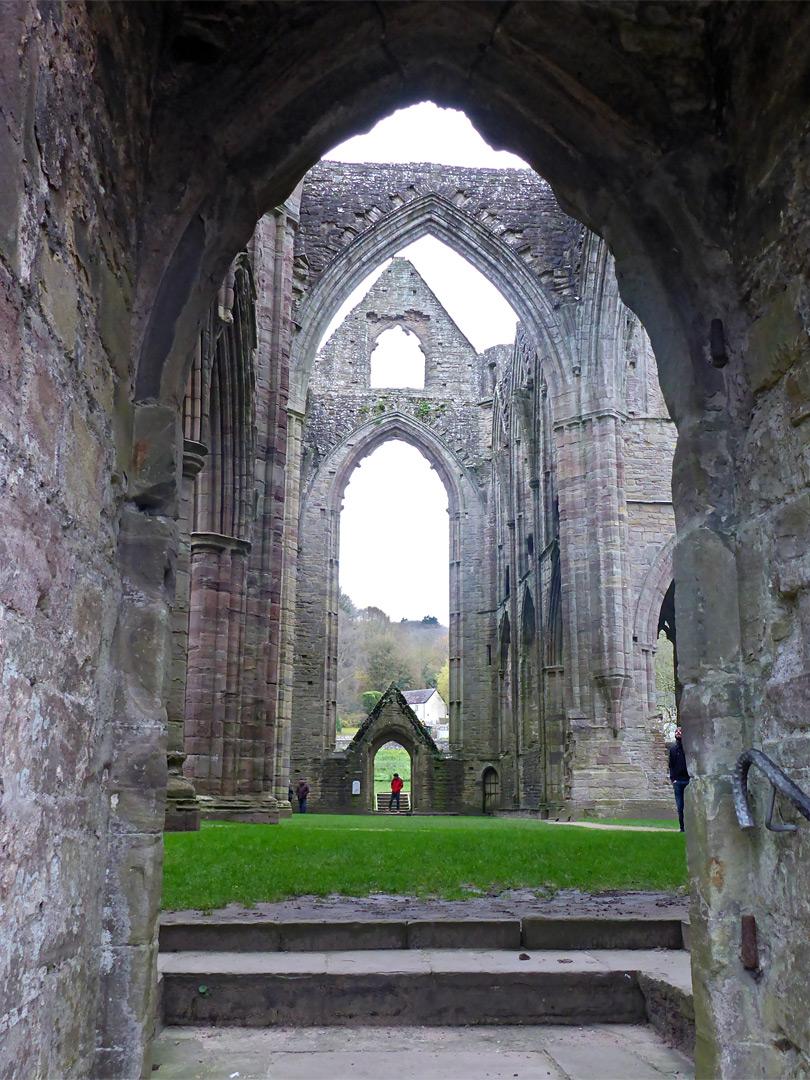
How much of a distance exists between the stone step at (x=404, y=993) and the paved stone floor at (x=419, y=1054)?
0.07 metres

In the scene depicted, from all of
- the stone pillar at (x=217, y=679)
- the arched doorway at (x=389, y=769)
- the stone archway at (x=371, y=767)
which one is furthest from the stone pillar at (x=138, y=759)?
the arched doorway at (x=389, y=769)

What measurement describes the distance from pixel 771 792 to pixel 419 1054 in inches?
64.0

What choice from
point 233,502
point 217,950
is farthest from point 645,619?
point 217,950

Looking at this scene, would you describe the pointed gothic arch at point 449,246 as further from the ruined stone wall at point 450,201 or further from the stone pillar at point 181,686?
the stone pillar at point 181,686

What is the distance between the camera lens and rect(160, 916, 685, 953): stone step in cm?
447

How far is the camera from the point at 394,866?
748 centimetres

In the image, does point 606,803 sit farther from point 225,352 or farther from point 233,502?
point 225,352

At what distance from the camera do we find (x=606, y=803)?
18.3 m

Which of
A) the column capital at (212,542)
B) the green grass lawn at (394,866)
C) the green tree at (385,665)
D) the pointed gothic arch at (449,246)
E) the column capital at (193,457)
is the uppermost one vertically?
the pointed gothic arch at (449,246)

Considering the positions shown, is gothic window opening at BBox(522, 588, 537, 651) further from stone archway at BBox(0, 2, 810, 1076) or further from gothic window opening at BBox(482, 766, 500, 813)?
stone archway at BBox(0, 2, 810, 1076)

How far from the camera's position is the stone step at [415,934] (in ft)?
14.7

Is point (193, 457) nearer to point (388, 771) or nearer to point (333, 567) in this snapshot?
point (333, 567)

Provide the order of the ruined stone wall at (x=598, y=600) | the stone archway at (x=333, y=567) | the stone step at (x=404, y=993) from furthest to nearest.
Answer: the stone archway at (x=333, y=567) → the ruined stone wall at (x=598, y=600) → the stone step at (x=404, y=993)

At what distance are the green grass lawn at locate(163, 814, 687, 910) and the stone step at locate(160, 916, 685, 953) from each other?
73cm
